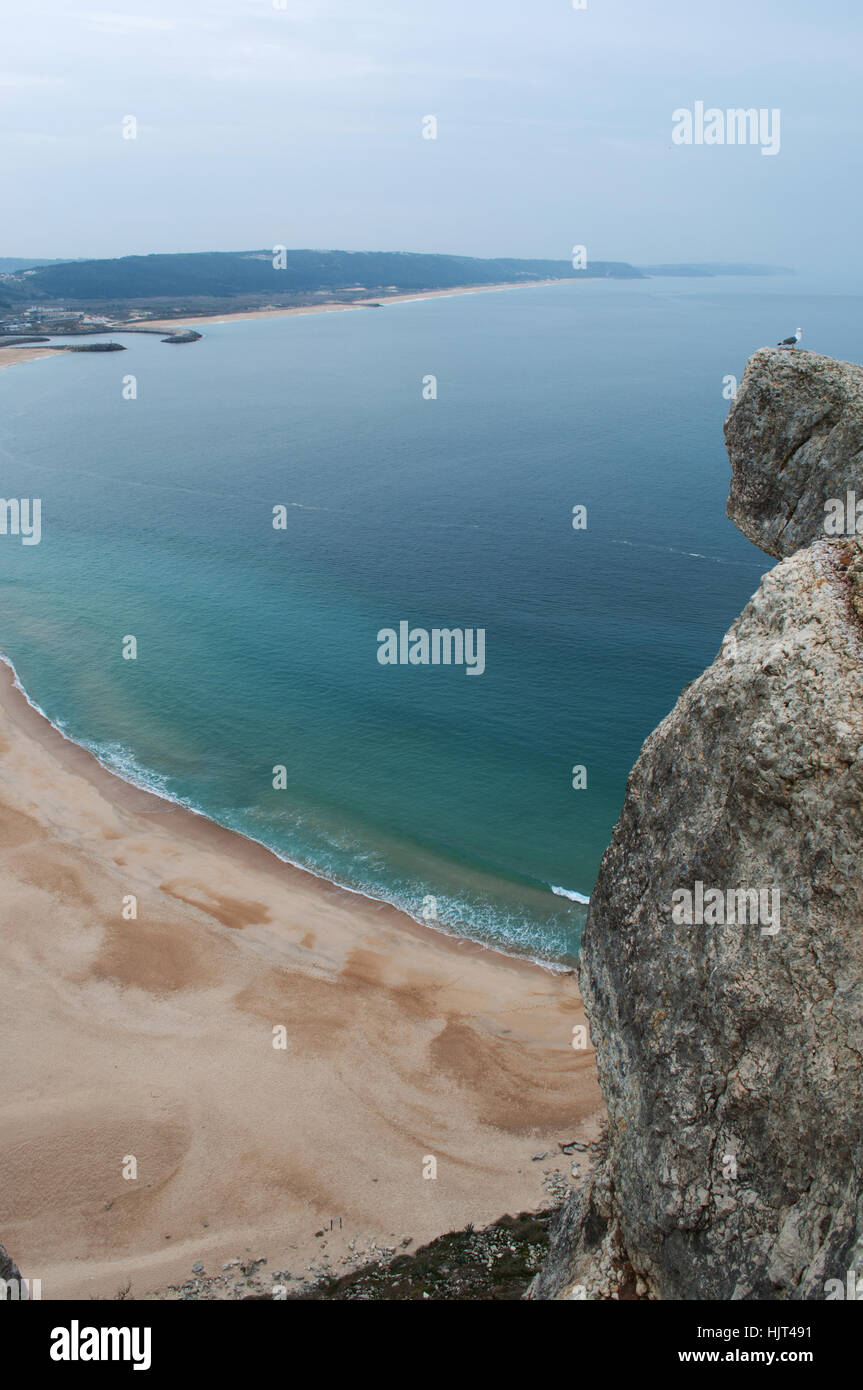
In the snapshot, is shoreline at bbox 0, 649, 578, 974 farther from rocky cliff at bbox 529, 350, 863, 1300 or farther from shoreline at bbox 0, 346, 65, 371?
shoreline at bbox 0, 346, 65, 371

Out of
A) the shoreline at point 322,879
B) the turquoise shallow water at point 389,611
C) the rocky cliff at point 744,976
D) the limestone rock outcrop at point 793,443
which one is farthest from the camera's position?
the turquoise shallow water at point 389,611

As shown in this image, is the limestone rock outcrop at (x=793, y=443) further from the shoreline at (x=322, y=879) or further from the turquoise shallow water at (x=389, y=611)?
the turquoise shallow water at (x=389, y=611)

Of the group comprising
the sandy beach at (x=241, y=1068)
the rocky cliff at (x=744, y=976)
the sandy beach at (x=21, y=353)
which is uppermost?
the sandy beach at (x=21, y=353)

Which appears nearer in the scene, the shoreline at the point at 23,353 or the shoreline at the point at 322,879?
the shoreline at the point at 322,879

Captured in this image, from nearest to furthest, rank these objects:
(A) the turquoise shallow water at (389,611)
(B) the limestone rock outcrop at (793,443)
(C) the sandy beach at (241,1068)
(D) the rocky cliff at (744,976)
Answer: (D) the rocky cliff at (744,976) < (B) the limestone rock outcrop at (793,443) < (C) the sandy beach at (241,1068) < (A) the turquoise shallow water at (389,611)

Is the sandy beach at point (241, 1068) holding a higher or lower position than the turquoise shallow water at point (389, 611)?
lower

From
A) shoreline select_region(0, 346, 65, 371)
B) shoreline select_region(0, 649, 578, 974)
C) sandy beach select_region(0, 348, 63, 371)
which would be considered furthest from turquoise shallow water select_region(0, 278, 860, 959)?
sandy beach select_region(0, 348, 63, 371)

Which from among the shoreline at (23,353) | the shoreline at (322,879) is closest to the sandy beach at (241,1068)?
the shoreline at (322,879)

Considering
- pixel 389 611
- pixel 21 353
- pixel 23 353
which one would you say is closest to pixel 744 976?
pixel 389 611
